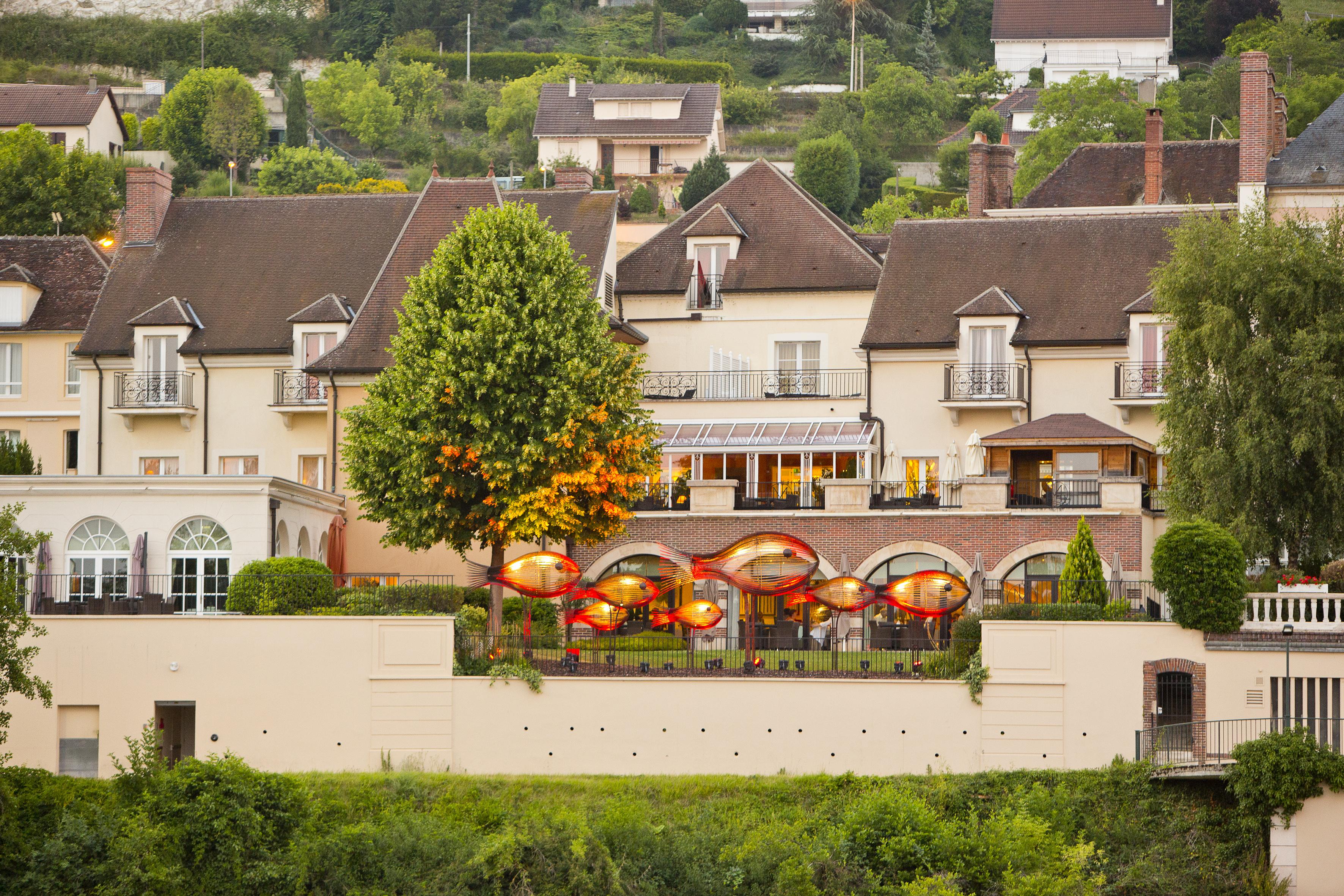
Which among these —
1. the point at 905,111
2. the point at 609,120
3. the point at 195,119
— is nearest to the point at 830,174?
the point at 609,120

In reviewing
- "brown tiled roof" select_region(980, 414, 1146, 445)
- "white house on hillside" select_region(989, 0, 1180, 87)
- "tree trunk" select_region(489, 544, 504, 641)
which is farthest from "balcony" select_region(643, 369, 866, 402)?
"white house on hillside" select_region(989, 0, 1180, 87)

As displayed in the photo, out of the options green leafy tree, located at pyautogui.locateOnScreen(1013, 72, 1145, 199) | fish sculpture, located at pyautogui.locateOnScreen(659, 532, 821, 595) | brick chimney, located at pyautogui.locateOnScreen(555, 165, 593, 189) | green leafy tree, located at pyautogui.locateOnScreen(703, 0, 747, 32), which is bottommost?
fish sculpture, located at pyautogui.locateOnScreen(659, 532, 821, 595)

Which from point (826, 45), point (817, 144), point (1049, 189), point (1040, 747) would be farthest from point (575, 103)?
point (1040, 747)

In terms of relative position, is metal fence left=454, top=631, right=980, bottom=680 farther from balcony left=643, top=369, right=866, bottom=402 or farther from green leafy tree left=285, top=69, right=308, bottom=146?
green leafy tree left=285, top=69, right=308, bottom=146

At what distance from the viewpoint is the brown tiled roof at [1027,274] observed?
4494cm

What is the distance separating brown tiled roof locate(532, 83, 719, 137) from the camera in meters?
97.7

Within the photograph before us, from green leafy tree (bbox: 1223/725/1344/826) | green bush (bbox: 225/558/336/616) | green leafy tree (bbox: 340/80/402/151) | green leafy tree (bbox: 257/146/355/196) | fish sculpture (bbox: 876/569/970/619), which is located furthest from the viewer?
green leafy tree (bbox: 340/80/402/151)

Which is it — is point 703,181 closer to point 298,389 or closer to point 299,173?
point 299,173

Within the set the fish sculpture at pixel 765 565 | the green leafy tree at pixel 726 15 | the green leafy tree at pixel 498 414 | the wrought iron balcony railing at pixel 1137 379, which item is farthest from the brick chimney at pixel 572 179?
the green leafy tree at pixel 726 15

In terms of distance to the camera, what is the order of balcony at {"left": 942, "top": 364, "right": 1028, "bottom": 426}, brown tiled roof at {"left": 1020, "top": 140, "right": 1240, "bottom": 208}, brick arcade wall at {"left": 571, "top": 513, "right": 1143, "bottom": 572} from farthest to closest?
brown tiled roof at {"left": 1020, "top": 140, "right": 1240, "bottom": 208}, balcony at {"left": 942, "top": 364, "right": 1028, "bottom": 426}, brick arcade wall at {"left": 571, "top": 513, "right": 1143, "bottom": 572}

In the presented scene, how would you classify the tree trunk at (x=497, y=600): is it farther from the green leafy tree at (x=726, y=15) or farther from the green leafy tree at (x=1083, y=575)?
the green leafy tree at (x=726, y=15)

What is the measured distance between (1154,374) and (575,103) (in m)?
61.0

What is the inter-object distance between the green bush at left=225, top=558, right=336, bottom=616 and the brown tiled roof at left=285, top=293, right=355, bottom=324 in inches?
451

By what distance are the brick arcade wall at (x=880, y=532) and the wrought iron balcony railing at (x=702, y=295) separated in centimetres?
752
